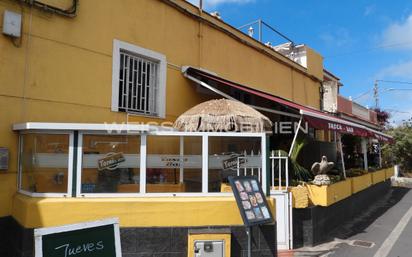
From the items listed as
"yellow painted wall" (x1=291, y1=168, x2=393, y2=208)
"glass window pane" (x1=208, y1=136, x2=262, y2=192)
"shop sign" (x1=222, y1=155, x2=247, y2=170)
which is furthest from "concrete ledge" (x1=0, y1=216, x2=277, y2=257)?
"yellow painted wall" (x1=291, y1=168, x2=393, y2=208)

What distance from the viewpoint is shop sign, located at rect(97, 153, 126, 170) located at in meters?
6.10

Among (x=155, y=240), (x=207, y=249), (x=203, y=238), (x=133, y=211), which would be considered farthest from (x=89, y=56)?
(x=207, y=249)

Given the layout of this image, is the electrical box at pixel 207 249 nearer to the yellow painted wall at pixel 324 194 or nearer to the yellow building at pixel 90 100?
the yellow building at pixel 90 100

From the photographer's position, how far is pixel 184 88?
9.95 m

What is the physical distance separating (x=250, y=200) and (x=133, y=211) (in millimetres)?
1856

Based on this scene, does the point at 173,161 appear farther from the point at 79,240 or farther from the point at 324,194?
the point at 324,194

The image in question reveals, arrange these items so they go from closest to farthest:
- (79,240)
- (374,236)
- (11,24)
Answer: (79,240)
(11,24)
(374,236)

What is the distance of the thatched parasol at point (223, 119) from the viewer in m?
7.92

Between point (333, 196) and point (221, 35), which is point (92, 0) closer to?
point (221, 35)

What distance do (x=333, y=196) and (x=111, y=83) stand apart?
5.96 m

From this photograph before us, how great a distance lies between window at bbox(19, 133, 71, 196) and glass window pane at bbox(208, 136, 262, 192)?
94.6 inches

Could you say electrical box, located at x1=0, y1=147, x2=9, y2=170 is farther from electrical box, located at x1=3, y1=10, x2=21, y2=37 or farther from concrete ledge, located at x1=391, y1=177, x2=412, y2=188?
concrete ledge, located at x1=391, y1=177, x2=412, y2=188

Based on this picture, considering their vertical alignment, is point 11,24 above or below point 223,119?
above

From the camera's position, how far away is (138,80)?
8820 mm
